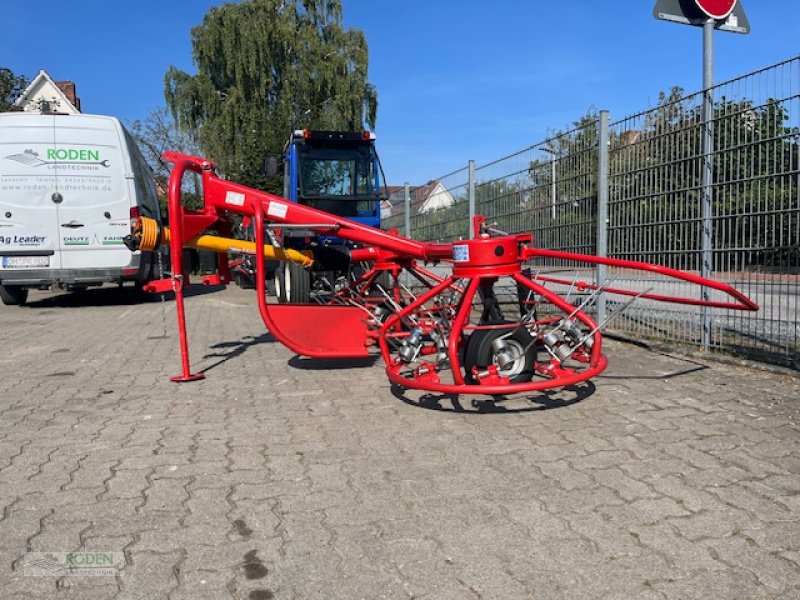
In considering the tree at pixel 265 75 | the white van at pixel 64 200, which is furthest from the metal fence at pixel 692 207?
the tree at pixel 265 75

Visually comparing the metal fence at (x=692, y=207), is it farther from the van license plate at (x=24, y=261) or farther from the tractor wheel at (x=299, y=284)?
the van license plate at (x=24, y=261)

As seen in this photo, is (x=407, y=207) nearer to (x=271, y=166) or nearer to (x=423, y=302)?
(x=271, y=166)

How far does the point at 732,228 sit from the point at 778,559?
3.63 meters

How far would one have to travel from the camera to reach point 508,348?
13.8ft

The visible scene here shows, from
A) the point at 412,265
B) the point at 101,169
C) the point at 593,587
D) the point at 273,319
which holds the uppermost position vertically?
the point at 101,169

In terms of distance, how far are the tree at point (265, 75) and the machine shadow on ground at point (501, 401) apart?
937 inches

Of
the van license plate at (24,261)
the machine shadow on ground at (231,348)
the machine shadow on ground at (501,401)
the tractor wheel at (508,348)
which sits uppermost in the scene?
the van license plate at (24,261)

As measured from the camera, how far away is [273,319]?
507 centimetres

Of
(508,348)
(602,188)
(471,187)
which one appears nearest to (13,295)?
(471,187)

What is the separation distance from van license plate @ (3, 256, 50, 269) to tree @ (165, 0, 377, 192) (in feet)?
53.2

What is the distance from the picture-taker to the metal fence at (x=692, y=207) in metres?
4.88

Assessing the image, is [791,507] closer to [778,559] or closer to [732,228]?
[778,559]

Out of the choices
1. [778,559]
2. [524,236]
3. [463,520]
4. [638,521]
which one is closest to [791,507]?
[778,559]

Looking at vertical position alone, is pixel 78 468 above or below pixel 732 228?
below
